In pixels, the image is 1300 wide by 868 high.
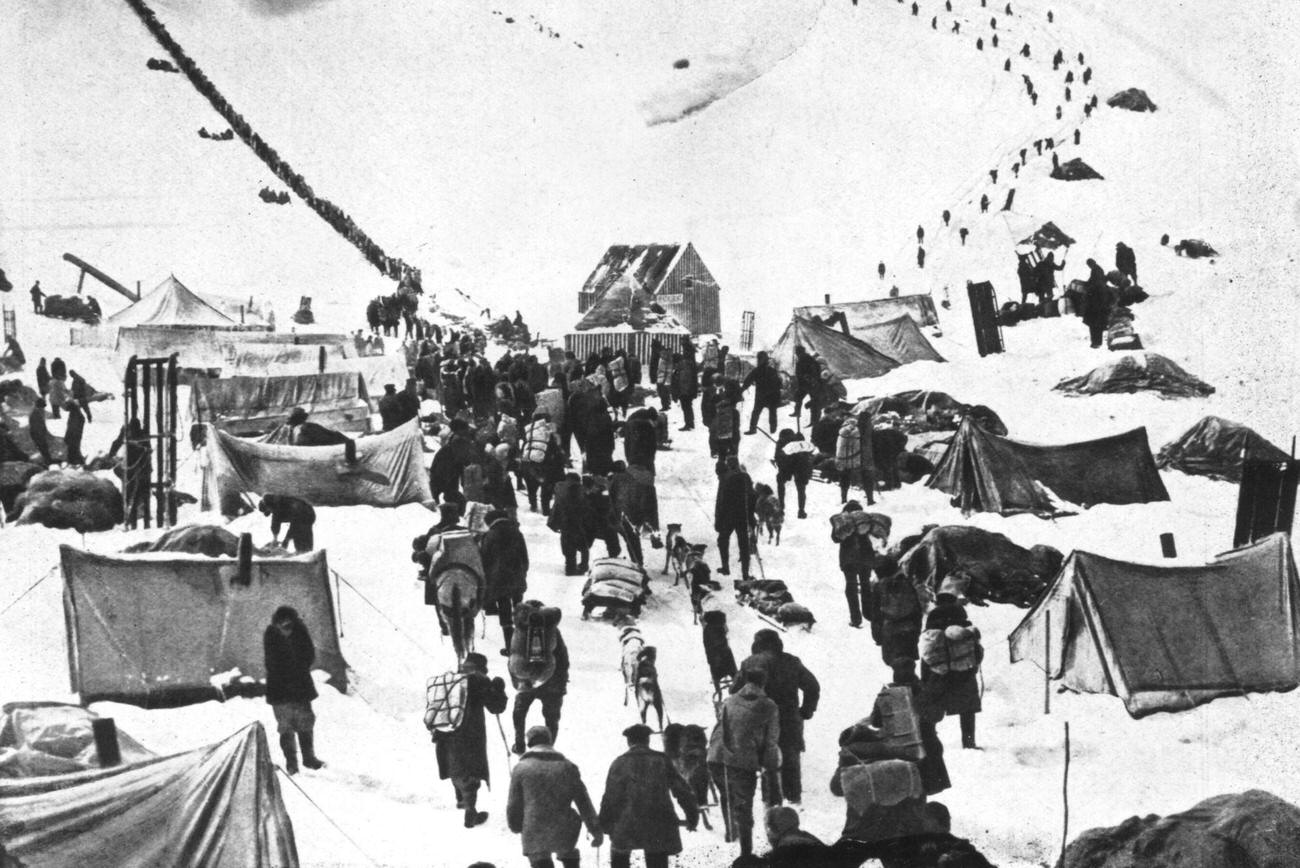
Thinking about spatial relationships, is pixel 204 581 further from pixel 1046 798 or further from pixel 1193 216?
pixel 1193 216

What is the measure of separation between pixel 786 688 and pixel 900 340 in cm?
1873

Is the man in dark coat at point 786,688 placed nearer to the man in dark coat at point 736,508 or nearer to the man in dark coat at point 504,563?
the man in dark coat at point 504,563

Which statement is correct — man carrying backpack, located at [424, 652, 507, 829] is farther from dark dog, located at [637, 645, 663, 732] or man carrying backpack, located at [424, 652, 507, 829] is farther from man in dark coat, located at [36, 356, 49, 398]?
man in dark coat, located at [36, 356, 49, 398]

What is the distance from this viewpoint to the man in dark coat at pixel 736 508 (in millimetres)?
14906

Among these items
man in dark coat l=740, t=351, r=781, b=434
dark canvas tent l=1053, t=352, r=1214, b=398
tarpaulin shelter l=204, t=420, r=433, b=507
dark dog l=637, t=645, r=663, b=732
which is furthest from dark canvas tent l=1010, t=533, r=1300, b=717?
dark canvas tent l=1053, t=352, r=1214, b=398

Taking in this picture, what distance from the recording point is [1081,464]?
17.6 m

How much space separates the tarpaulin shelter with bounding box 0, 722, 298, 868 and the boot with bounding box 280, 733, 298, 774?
2.32m

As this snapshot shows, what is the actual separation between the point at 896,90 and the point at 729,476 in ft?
178

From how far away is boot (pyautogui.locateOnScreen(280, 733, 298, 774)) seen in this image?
32.9 feet

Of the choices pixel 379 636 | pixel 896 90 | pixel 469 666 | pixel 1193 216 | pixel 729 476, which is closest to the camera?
pixel 469 666

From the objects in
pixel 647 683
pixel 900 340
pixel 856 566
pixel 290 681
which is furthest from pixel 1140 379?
pixel 290 681

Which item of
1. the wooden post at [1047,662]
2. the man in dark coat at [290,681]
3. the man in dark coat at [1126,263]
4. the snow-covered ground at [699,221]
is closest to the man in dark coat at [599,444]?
the snow-covered ground at [699,221]

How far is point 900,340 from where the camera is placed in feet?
91.4

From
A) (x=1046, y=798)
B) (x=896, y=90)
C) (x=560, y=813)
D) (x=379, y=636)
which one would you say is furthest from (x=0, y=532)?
(x=896, y=90)
